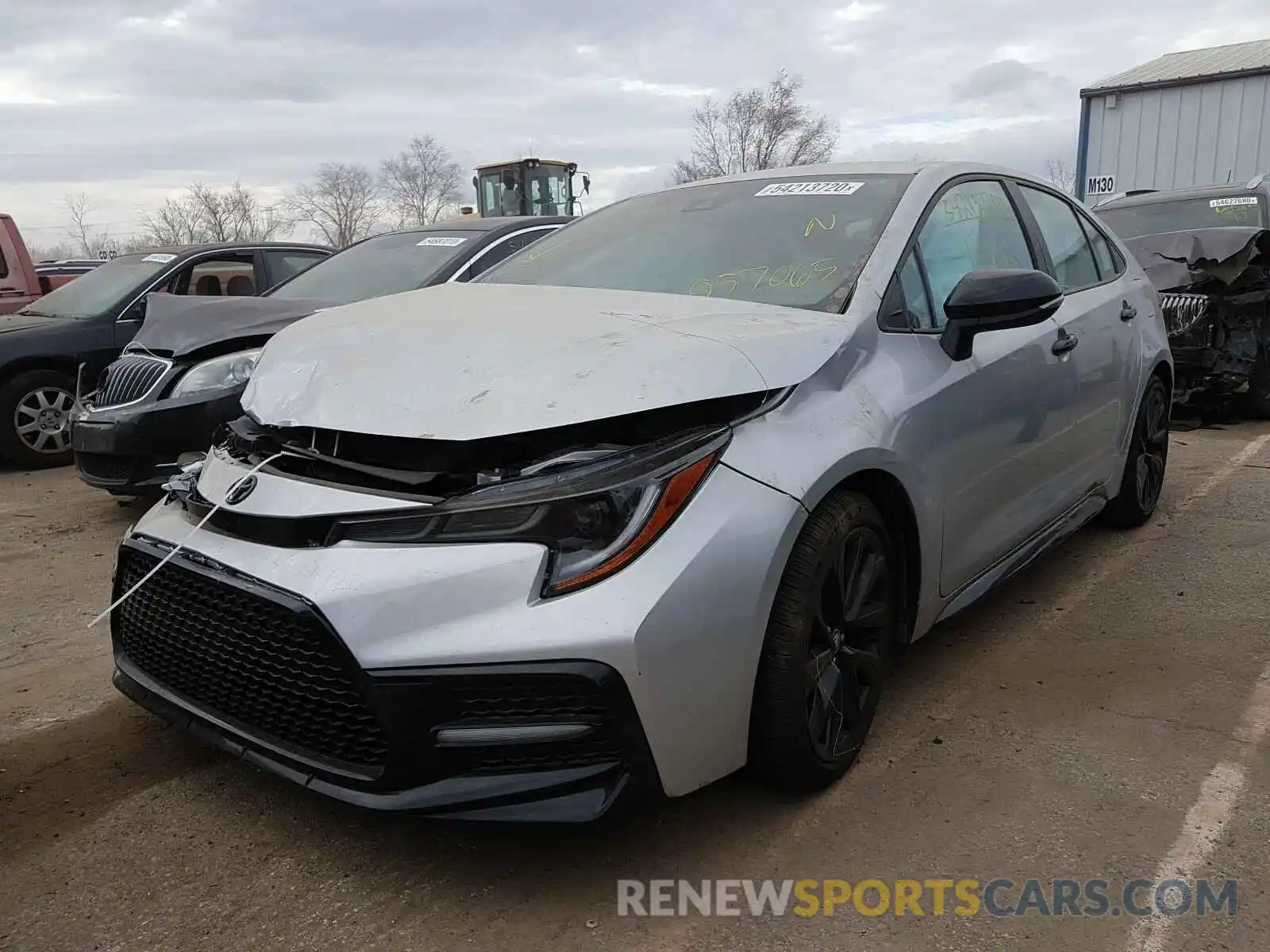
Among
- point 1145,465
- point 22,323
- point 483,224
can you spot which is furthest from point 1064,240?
point 22,323

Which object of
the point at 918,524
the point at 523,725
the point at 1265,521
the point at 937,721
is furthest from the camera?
the point at 1265,521

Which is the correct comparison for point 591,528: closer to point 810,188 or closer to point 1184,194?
point 810,188

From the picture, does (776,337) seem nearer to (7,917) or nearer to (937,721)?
(937,721)

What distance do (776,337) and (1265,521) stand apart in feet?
12.2

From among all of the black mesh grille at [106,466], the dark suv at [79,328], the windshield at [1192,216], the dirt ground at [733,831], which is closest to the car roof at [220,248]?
the dark suv at [79,328]

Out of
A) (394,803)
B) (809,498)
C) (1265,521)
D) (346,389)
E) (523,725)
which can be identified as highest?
(346,389)

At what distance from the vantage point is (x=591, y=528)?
2.00 metres

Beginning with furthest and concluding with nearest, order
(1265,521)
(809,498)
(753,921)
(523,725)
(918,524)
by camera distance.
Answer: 1. (1265,521)
2. (918,524)
3. (809,498)
4. (753,921)
5. (523,725)

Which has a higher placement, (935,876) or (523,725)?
(523,725)

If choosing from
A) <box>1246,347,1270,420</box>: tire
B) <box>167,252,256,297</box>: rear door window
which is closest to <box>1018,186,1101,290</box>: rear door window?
<box>1246,347,1270,420</box>: tire

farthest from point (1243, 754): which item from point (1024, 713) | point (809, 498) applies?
point (809, 498)

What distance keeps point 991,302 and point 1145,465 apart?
95.8 inches

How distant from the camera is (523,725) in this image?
1.95 m

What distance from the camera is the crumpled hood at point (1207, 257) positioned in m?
6.93
